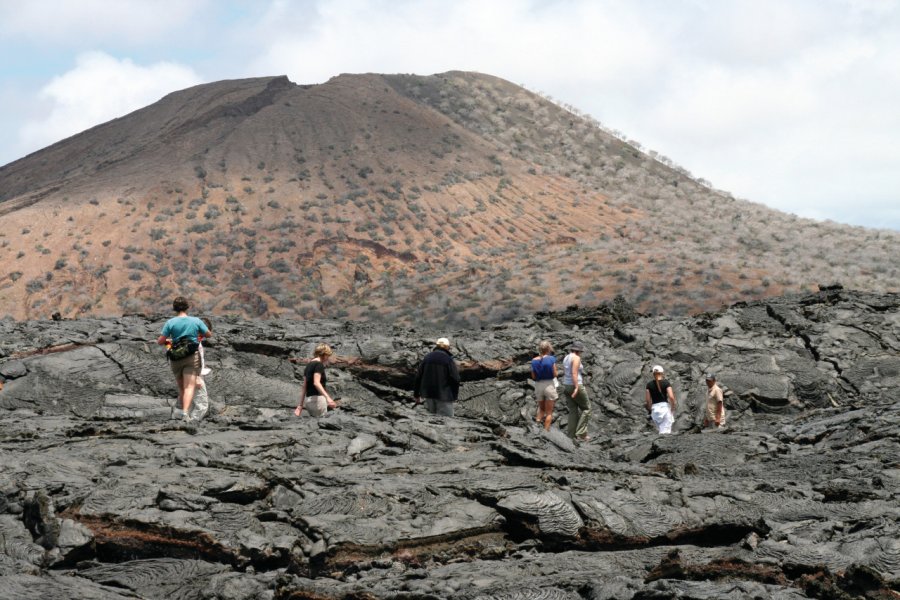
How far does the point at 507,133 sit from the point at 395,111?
713cm

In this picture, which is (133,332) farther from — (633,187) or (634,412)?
(633,187)

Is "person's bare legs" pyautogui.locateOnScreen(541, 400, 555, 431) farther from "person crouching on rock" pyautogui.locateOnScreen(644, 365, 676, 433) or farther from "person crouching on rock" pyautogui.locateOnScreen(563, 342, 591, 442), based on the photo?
"person crouching on rock" pyautogui.locateOnScreen(644, 365, 676, 433)

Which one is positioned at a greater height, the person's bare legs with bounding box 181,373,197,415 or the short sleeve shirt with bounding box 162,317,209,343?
the short sleeve shirt with bounding box 162,317,209,343

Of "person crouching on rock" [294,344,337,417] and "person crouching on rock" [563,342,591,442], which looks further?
"person crouching on rock" [563,342,591,442]

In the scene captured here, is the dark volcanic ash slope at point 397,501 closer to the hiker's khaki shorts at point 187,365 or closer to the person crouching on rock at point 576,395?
the person crouching on rock at point 576,395

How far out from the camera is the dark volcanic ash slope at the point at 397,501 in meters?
6.67

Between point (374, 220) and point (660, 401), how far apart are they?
102ft

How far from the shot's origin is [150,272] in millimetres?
38812

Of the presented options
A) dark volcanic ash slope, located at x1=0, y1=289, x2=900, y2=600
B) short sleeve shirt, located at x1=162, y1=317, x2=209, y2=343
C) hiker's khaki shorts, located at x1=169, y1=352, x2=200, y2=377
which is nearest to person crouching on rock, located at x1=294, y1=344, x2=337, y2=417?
dark volcanic ash slope, located at x1=0, y1=289, x2=900, y2=600

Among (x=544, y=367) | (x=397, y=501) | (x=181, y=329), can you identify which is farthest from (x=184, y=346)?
(x=544, y=367)

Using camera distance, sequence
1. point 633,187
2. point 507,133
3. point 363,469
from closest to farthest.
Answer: point 363,469 < point 633,187 < point 507,133

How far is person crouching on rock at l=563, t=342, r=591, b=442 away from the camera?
13938mm

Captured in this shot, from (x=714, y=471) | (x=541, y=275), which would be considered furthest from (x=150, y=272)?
(x=714, y=471)

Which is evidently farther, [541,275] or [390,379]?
[541,275]
